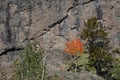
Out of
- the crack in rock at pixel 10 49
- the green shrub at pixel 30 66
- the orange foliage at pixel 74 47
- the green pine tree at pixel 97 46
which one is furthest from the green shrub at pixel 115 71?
the green shrub at pixel 30 66

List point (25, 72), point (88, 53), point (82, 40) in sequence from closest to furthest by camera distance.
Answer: point (25, 72), point (88, 53), point (82, 40)

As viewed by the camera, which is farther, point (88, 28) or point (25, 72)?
point (88, 28)

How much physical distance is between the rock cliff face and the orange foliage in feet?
5.96

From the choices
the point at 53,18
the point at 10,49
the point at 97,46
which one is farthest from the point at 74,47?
the point at 10,49

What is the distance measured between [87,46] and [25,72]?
86.4 ft

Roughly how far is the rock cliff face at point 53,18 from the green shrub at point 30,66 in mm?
28461

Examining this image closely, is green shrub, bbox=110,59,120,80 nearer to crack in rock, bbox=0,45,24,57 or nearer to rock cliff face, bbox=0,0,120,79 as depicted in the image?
rock cliff face, bbox=0,0,120,79

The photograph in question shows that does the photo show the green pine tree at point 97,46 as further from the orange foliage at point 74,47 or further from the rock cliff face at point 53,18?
the rock cliff face at point 53,18

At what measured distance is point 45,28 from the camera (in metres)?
79.2

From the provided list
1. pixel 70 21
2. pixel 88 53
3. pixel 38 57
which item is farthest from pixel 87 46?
pixel 38 57

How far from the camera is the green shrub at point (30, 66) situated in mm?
48128

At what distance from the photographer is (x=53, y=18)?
259 ft

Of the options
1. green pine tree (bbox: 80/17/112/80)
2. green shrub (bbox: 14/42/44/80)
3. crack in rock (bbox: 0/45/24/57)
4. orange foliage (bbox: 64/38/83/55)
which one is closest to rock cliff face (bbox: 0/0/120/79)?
crack in rock (bbox: 0/45/24/57)

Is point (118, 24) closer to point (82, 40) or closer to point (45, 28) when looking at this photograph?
point (82, 40)
